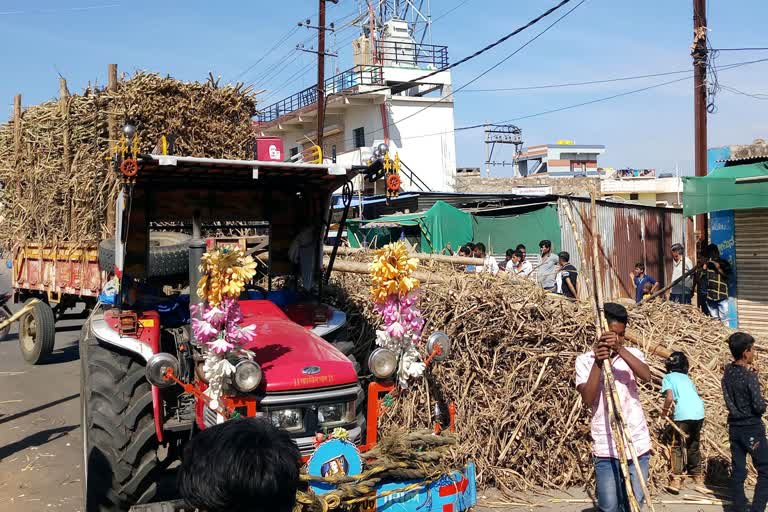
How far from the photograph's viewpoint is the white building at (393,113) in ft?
124

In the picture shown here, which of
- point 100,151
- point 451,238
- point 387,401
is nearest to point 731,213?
point 451,238

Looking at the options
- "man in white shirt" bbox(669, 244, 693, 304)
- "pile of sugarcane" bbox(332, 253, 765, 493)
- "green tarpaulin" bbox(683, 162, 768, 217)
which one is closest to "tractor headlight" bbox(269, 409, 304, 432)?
"pile of sugarcane" bbox(332, 253, 765, 493)

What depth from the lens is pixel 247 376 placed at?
438 centimetres

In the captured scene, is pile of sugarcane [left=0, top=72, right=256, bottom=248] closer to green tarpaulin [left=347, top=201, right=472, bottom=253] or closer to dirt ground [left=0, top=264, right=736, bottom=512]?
dirt ground [left=0, top=264, right=736, bottom=512]

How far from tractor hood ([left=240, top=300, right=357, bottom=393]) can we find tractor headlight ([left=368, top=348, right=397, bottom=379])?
0.21 metres

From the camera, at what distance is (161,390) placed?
535 cm

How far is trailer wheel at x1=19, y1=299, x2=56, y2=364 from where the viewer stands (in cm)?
1239

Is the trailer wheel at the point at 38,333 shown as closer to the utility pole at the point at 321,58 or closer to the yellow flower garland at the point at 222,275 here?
the yellow flower garland at the point at 222,275

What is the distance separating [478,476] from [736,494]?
82.2 inches

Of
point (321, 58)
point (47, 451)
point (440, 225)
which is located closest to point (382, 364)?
point (47, 451)

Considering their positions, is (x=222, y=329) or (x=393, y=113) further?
(x=393, y=113)

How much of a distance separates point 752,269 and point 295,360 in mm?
10664

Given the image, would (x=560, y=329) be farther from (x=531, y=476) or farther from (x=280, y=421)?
(x=280, y=421)

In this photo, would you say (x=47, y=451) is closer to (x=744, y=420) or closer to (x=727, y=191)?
(x=744, y=420)
